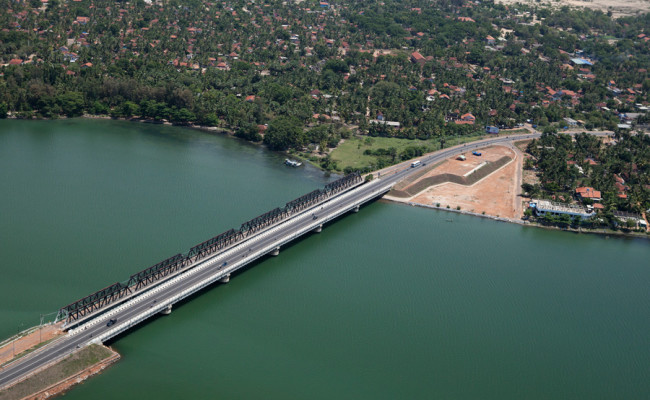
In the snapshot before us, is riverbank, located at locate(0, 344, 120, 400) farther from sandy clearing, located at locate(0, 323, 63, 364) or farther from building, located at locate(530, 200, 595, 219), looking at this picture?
building, located at locate(530, 200, 595, 219)

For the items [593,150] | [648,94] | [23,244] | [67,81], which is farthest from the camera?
[648,94]

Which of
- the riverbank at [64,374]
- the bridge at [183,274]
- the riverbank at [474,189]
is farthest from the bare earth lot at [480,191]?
the riverbank at [64,374]

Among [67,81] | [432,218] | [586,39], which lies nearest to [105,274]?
[432,218]

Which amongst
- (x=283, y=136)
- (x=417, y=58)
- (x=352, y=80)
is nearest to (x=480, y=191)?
(x=283, y=136)

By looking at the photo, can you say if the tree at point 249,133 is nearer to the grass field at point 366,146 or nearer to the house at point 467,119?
the grass field at point 366,146

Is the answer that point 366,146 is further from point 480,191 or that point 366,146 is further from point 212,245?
point 212,245

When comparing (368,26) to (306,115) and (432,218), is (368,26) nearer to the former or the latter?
(306,115)
